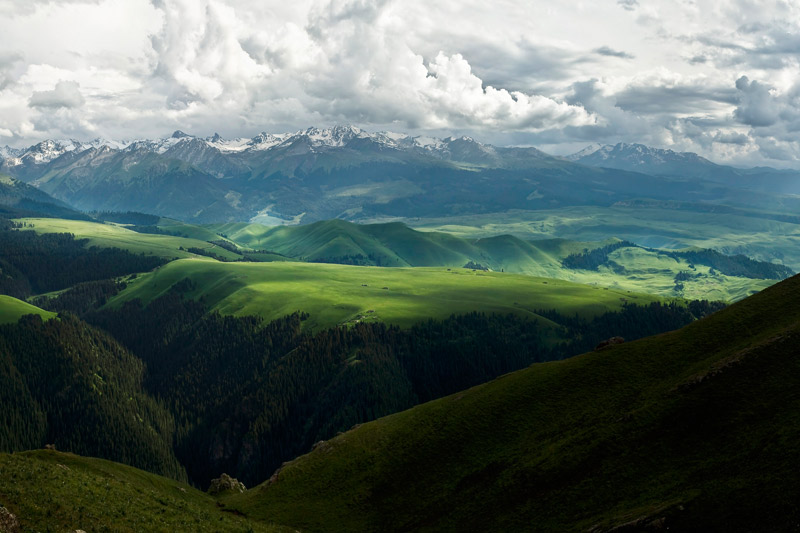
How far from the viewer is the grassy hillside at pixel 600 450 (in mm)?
63688

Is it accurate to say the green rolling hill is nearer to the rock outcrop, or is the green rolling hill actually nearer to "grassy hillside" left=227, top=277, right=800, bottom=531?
"grassy hillside" left=227, top=277, right=800, bottom=531

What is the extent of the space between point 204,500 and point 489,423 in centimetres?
5911

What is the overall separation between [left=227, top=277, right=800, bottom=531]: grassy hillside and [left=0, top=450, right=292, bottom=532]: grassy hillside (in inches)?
956

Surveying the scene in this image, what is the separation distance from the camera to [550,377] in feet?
389

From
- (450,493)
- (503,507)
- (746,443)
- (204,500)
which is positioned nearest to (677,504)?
(746,443)

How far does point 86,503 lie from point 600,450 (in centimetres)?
7004

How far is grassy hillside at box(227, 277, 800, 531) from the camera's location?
63688 mm

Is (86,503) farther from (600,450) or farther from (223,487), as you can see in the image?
(223,487)

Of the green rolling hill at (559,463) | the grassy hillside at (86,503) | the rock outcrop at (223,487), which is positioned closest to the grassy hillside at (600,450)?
the green rolling hill at (559,463)

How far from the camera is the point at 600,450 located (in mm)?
83312

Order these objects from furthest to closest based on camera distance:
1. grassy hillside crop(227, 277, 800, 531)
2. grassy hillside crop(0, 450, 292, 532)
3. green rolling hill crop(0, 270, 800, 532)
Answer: grassy hillside crop(227, 277, 800, 531) < green rolling hill crop(0, 270, 800, 532) < grassy hillside crop(0, 450, 292, 532)

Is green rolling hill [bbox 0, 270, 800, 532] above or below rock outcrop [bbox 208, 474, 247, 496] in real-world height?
above

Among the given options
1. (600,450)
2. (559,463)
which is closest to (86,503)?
(559,463)

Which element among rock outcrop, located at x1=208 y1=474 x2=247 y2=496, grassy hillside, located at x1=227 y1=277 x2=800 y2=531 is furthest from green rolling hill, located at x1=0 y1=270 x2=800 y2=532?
rock outcrop, located at x1=208 y1=474 x2=247 y2=496
